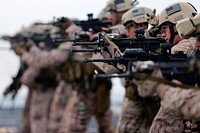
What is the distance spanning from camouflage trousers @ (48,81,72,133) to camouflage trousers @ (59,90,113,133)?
69cm

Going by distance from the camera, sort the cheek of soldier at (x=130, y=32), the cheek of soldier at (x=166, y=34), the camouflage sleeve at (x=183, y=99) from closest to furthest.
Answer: the camouflage sleeve at (x=183, y=99) → the cheek of soldier at (x=166, y=34) → the cheek of soldier at (x=130, y=32)

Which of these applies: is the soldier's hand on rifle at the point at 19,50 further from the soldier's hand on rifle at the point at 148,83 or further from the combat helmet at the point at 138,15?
the soldier's hand on rifle at the point at 148,83

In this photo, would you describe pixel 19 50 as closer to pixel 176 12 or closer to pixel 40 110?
pixel 40 110

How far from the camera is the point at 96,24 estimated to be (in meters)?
11.9

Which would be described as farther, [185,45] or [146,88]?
[185,45]

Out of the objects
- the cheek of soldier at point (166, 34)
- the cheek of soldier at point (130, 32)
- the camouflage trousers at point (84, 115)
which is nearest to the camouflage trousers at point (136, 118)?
the cheek of soldier at point (130, 32)

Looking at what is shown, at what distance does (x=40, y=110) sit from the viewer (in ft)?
48.6

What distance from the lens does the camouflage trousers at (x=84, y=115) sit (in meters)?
12.7

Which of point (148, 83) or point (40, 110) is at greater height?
point (148, 83)

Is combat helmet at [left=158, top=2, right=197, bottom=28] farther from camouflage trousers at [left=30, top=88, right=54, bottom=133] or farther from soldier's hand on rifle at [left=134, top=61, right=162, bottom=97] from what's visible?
camouflage trousers at [left=30, top=88, right=54, bottom=133]

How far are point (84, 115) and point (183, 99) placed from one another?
7.51 m

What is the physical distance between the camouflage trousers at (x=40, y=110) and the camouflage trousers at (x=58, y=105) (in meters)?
0.16

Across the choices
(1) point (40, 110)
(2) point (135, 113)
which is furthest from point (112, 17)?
(1) point (40, 110)

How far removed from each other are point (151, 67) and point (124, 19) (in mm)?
4999
